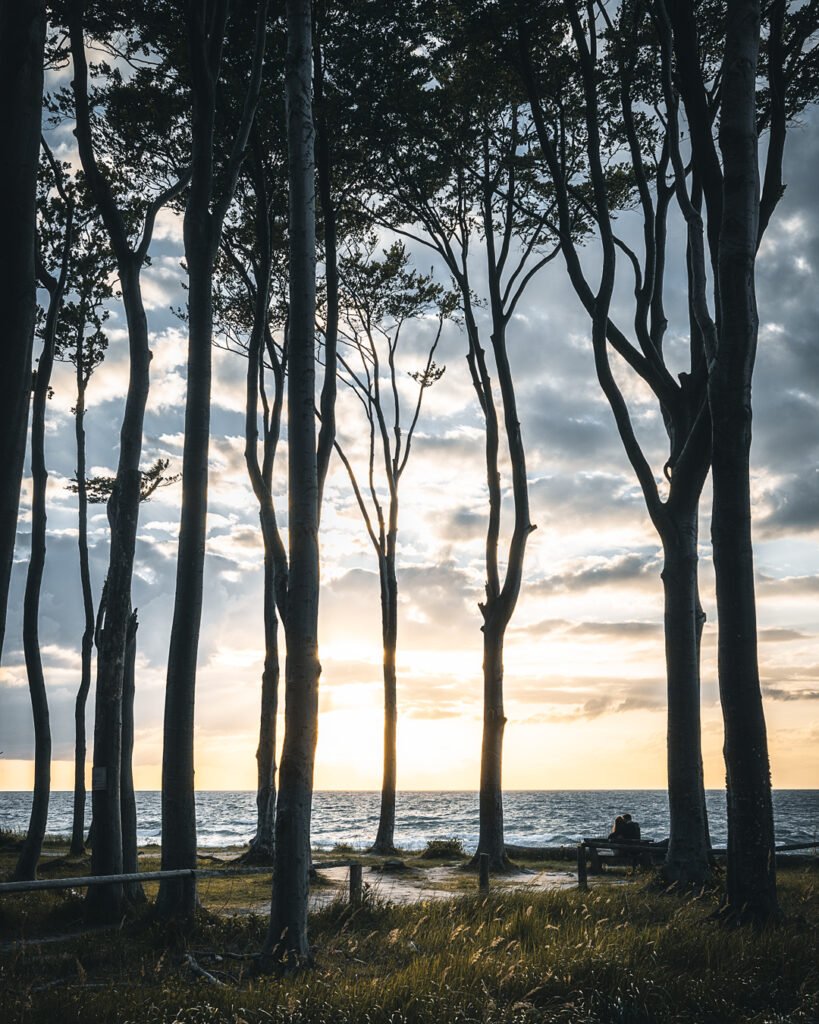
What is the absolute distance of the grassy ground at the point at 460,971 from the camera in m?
4.75

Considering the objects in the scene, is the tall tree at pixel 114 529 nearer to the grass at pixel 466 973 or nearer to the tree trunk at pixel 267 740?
the grass at pixel 466 973

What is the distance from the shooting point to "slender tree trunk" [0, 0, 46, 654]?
3.38 m

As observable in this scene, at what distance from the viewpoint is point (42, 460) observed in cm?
1526

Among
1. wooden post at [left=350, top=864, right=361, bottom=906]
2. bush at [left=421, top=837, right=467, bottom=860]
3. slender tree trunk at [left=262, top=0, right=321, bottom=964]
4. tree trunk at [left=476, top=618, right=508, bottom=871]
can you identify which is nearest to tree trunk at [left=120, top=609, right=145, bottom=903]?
wooden post at [left=350, top=864, right=361, bottom=906]

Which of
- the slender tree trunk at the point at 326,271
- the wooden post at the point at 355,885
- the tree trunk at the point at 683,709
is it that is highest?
the slender tree trunk at the point at 326,271

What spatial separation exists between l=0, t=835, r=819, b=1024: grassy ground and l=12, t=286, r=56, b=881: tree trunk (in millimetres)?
7594

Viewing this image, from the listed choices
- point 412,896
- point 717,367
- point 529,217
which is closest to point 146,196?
point 529,217

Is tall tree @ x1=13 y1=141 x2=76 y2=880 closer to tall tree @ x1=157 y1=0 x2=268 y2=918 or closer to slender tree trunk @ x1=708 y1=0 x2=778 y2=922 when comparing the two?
tall tree @ x1=157 y1=0 x2=268 y2=918

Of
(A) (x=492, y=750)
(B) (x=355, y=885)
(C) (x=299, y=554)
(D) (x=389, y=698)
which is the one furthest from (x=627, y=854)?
(C) (x=299, y=554)

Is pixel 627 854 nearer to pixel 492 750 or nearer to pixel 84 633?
pixel 492 750

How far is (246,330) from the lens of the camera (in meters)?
19.5

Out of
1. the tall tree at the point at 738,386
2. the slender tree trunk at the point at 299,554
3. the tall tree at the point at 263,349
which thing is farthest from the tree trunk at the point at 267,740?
the tall tree at the point at 738,386

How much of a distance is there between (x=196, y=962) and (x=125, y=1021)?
238 centimetres

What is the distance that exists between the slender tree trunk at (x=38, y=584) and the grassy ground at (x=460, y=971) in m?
7.59
